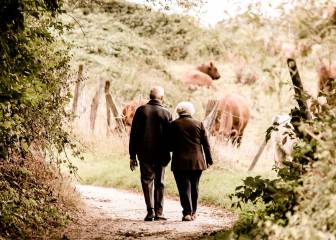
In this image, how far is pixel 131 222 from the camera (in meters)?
9.64

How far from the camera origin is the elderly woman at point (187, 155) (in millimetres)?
9719

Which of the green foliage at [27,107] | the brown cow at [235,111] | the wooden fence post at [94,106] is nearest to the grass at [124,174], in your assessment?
the wooden fence post at [94,106]

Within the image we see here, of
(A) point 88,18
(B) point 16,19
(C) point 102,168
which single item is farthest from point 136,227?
(A) point 88,18

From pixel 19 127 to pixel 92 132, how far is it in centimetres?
1120

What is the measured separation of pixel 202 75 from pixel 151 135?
75.2 feet

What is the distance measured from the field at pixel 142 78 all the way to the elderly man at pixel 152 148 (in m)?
2.22

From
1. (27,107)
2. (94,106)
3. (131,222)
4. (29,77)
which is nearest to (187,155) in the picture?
(131,222)

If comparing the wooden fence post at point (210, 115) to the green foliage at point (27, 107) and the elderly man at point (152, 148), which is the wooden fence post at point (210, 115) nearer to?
the elderly man at point (152, 148)

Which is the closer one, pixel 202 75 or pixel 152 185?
pixel 152 185

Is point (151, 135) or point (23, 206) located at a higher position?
point (151, 135)

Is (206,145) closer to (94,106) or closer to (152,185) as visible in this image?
(152,185)

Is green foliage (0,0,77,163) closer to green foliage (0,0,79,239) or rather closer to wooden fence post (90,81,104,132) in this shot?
green foliage (0,0,79,239)

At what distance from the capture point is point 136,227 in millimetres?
9031

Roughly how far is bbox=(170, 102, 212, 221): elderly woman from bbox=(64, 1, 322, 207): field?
6.59 ft
